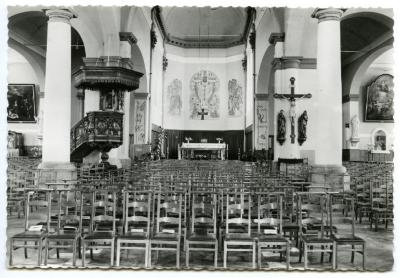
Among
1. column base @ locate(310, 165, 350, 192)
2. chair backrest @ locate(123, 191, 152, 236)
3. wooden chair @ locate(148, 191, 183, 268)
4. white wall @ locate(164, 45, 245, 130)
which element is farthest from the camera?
white wall @ locate(164, 45, 245, 130)

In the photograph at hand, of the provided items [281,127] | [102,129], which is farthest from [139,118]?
[102,129]

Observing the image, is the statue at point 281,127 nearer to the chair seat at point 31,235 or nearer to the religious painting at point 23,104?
the chair seat at point 31,235

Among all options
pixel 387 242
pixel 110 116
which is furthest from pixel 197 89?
pixel 387 242

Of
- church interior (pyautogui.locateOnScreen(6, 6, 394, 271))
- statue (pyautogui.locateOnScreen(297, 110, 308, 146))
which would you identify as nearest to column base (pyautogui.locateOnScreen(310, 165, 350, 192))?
church interior (pyautogui.locateOnScreen(6, 6, 394, 271))

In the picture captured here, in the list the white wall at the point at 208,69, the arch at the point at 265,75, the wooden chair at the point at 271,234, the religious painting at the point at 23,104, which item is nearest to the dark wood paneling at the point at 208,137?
the white wall at the point at 208,69

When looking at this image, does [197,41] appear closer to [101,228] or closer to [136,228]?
[136,228]

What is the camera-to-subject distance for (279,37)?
48.4ft

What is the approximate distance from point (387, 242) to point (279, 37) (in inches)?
384

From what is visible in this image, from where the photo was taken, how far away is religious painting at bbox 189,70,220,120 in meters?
29.3

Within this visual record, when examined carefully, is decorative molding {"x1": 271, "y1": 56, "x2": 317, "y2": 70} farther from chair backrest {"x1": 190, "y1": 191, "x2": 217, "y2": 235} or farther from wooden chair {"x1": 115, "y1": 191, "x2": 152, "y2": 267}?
wooden chair {"x1": 115, "y1": 191, "x2": 152, "y2": 267}

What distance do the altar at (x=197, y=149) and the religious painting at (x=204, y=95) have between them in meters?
3.69

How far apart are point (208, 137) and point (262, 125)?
25.7ft

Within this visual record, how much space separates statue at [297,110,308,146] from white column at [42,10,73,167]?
8.11 meters

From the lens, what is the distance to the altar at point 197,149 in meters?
25.1
